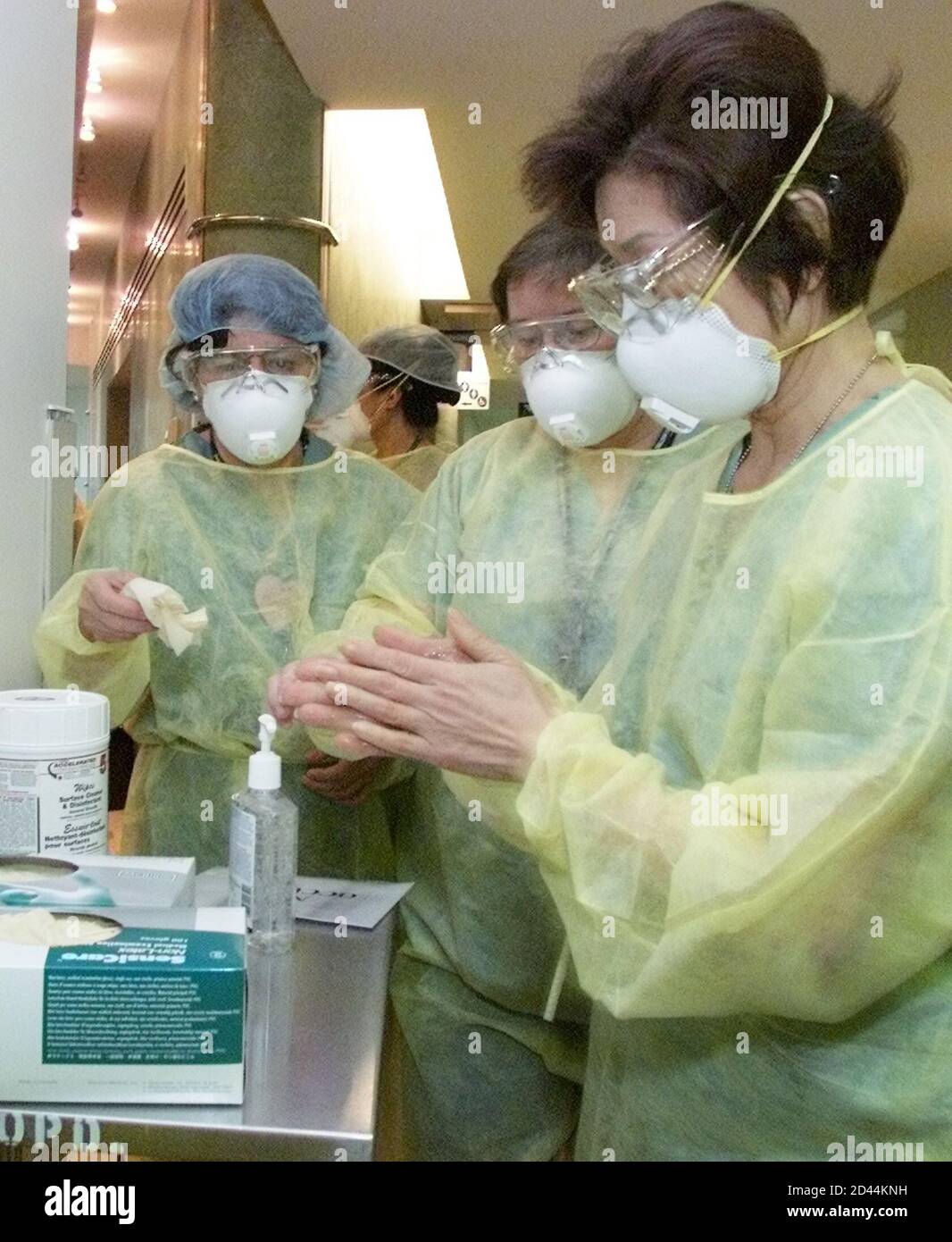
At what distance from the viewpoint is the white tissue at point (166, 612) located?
40.9 inches

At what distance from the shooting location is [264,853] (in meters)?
0.84

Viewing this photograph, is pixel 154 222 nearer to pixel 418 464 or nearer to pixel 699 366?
pixel 418 464

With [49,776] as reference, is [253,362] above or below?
above

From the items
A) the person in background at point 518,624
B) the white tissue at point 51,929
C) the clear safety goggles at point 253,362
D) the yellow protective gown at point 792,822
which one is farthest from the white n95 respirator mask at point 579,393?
the white tissue at point 51,929

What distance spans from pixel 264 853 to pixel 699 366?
0.52 meters

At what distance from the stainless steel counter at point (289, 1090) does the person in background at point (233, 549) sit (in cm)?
43

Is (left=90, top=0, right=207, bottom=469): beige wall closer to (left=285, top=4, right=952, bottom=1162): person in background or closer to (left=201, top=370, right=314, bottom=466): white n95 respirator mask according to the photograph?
(left=201, top=370, right=314, bottom=466): white n95 respirator mask

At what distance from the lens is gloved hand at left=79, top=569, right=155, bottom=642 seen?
1.06 m

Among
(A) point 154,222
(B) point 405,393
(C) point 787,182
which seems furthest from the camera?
(A) point 154,222

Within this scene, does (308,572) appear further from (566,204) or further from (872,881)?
(872,881)

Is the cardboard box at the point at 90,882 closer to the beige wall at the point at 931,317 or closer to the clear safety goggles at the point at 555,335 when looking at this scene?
the clear safety goggles at the point at 555,335

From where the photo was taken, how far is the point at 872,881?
0.66 metres

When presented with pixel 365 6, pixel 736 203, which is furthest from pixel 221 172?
pixel 736 203

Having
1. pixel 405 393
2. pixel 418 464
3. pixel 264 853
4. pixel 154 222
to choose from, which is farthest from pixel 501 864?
pixel 154 222
